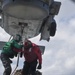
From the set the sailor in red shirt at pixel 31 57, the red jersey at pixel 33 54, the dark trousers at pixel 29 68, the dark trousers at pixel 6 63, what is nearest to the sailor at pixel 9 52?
the dark trousers at pixel 6 63

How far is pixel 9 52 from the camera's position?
13.1 m

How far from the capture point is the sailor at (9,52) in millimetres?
12594

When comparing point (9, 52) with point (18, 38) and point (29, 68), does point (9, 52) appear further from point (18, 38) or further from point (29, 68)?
point (29, 68)

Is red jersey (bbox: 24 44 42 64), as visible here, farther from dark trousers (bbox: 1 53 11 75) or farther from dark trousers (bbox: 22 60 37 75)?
dark trousers (bbox: 1 53 11 75)

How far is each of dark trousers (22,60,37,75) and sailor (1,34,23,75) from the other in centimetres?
85

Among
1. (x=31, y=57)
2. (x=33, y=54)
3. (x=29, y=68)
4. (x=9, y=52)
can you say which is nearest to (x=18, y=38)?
(x=9, y=52)

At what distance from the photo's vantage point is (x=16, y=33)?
42.1ft

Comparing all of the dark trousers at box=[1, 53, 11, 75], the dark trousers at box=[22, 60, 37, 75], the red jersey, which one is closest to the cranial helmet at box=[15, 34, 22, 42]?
the red jersey

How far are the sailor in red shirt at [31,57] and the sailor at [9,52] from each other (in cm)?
38

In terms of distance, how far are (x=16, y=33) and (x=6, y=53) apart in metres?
1.07

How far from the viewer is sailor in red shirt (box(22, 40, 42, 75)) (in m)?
12.9

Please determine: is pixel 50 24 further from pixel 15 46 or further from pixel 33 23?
pixel 15 46

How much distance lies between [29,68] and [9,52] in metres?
1.34

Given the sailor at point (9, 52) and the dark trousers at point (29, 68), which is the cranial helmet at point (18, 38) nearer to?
the sailor at point (9, 52)
